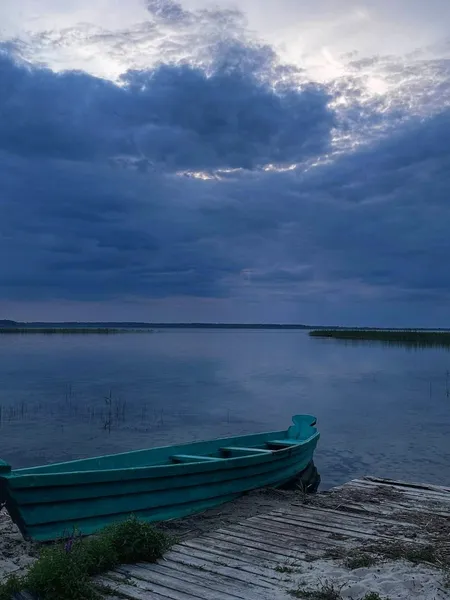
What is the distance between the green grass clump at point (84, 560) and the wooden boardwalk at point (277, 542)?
147 millimetres

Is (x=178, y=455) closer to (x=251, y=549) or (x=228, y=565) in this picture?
(x=251, y=549)

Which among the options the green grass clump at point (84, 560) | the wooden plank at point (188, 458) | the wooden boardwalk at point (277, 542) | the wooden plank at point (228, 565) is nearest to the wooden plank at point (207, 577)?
the wooden boardwalk at point (277, 542)

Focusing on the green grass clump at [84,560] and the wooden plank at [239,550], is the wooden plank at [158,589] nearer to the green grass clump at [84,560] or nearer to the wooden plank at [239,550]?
the green grass clump at [84,560]

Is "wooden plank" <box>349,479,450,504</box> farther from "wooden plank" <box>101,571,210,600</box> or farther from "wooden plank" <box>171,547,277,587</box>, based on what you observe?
"wooden plank" <box>101,571,210,600</box>

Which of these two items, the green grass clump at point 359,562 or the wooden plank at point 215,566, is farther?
the green grass clump at point 359,562

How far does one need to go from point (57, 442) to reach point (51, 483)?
10.5 m

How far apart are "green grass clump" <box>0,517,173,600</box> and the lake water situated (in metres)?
7.72

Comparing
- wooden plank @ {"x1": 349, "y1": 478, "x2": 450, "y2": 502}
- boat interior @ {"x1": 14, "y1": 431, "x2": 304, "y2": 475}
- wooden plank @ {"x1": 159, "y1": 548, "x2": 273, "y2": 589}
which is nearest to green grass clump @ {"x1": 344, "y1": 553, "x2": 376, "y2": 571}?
wooden plank @ {"x1": 159, "y1": 548, "x2": 273, "y2": 589}

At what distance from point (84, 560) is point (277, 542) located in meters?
2.41

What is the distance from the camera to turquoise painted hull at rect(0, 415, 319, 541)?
267 inches

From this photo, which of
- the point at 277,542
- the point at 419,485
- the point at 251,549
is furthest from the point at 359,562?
the point at 419,485

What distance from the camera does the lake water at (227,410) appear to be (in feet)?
52.6

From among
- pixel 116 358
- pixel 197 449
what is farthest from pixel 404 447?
pixel 116 358

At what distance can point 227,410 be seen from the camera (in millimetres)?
23328
